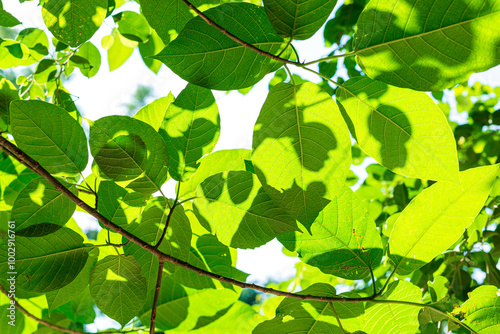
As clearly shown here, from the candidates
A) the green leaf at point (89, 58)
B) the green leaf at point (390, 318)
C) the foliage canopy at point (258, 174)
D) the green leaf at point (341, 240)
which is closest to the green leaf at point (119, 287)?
the foliage canopy at point (258, 174)

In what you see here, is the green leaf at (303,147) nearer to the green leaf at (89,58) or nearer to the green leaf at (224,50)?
the green leaf at (224,50)

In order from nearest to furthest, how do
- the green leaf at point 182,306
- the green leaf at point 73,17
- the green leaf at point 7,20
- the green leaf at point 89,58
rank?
1. the green leaf at point 73,17
2. the green leaf at point 182,306
3. the green leaf at point 7,20
4. the green leaf at point 89,58

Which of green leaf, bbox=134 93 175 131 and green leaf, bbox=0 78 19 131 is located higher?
green leaf, bbox=0 78 19 131

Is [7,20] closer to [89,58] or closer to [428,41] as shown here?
[89,58]

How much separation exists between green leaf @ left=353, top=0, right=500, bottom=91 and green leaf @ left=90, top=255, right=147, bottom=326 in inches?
18.2

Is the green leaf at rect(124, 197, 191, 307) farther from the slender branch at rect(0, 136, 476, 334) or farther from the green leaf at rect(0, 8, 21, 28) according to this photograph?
the green leaf at rect(0, 8, 21, 28)

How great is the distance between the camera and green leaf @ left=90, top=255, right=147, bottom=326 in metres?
0.57

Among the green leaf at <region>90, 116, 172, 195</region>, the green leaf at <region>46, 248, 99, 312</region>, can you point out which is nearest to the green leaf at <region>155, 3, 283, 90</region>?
the green leaf at <region>90, 116, 172, 195</region>

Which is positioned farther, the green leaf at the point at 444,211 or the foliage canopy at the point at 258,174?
the green leaf at the point at 444,211

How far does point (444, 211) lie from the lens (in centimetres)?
55

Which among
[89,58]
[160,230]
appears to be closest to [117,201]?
[160,230]

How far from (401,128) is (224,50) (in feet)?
0.82

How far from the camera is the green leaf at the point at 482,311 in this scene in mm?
571

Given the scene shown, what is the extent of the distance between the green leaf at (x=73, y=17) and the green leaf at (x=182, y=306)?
50cm
